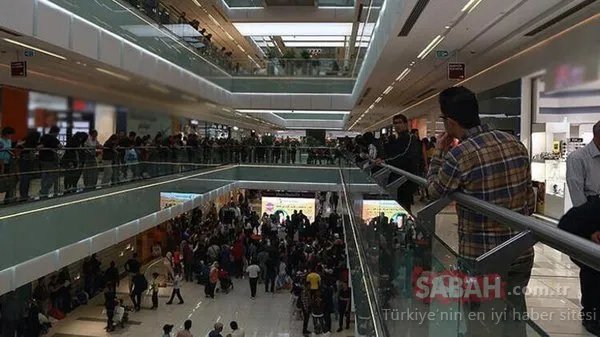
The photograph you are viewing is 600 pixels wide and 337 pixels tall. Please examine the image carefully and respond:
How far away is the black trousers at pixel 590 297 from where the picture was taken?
2.48 meters

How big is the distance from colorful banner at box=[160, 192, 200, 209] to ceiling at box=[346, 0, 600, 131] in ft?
23.6

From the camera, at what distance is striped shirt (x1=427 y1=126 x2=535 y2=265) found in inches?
83.4

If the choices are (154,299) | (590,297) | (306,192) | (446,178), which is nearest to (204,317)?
(154,299)

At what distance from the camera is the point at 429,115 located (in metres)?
22.5

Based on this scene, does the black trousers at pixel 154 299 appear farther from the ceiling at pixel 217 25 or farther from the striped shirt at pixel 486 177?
the striped shirt at pixel 486 177

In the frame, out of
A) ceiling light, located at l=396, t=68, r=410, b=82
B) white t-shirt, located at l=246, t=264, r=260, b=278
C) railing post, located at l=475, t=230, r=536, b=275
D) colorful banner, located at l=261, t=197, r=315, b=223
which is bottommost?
white t-shirt, located at l=246, t=264, r=260, b=278

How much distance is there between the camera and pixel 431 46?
424 inches

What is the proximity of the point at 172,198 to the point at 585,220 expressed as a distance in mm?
15224

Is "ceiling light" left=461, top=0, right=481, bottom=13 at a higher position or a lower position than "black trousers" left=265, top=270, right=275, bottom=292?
higher

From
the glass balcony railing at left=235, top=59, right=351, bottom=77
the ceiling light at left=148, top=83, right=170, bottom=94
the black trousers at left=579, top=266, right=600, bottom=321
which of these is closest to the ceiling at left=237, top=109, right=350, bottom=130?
the glass balcony railing at left=235, top=59, right=351, bottom=77

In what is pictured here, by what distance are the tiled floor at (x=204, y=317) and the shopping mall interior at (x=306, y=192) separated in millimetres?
76

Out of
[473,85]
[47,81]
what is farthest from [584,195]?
[47,81]

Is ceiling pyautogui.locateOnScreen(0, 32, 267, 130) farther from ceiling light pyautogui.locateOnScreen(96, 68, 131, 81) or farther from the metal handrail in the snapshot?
the metal handrail

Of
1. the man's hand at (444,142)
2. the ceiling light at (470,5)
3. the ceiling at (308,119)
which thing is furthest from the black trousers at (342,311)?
the ceiling at (308,119)
